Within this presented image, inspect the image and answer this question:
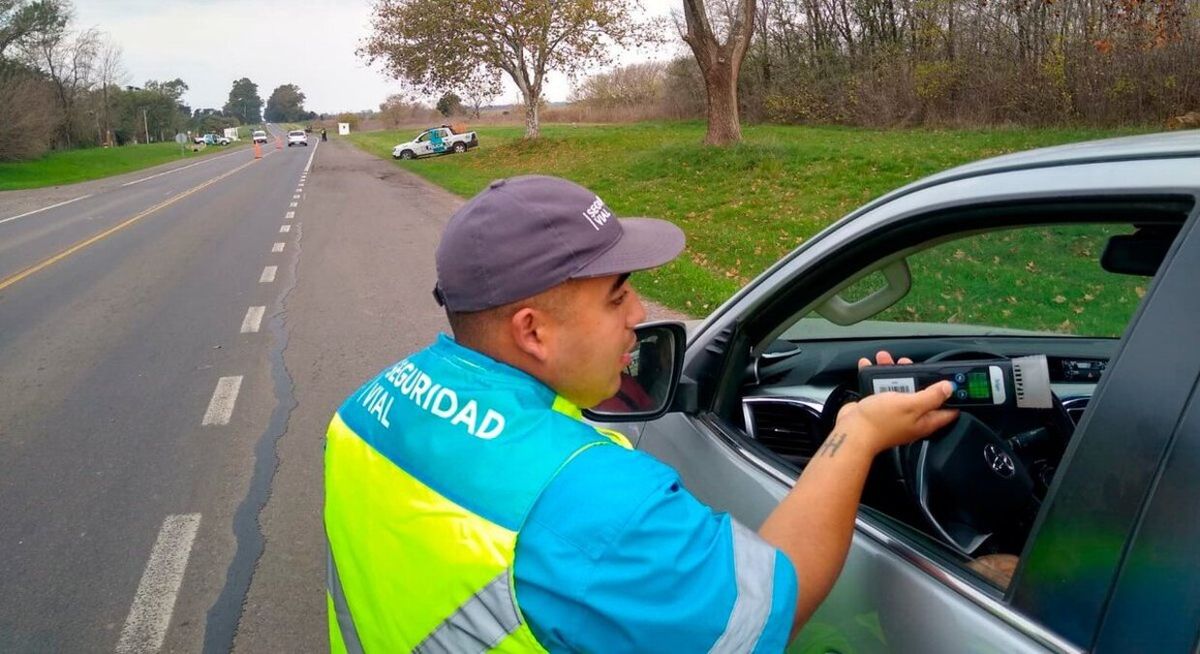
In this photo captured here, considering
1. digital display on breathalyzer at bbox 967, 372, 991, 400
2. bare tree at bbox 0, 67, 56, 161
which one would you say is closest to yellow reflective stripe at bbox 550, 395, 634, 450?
digital display on breathalyzer at bbox 967, 372, 991, 400

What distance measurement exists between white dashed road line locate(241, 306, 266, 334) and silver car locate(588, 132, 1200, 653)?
7.34m

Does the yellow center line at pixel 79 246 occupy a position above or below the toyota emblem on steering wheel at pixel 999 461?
below

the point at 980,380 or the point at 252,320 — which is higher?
the point at 980,380

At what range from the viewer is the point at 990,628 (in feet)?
4.56

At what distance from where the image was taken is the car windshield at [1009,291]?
1985 mm

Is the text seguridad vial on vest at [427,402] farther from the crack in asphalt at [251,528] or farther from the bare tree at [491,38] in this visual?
the bare tree at [491,38]

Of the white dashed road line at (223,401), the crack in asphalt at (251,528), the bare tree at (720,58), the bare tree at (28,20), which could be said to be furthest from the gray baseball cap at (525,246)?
the bare tree at (28,20)

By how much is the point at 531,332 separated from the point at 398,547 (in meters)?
0.38

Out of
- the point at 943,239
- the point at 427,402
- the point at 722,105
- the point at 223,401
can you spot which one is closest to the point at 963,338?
the point at 943,239

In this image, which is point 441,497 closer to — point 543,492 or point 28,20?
point 543,492

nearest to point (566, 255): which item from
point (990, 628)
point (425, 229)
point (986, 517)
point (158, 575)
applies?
point (990, 628)

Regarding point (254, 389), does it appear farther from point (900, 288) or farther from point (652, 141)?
point (652, 141)

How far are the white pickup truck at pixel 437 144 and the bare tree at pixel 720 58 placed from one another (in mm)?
26680

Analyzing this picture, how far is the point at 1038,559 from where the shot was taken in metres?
1.37
